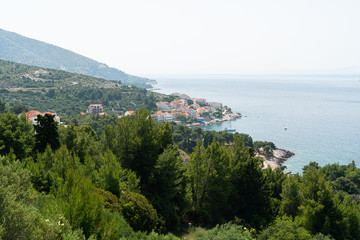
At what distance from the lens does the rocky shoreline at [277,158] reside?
2199 inches

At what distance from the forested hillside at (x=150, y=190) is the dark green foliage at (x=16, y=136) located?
0.21 ft

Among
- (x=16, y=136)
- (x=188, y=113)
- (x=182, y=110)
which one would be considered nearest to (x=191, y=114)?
(x=188, y=113)

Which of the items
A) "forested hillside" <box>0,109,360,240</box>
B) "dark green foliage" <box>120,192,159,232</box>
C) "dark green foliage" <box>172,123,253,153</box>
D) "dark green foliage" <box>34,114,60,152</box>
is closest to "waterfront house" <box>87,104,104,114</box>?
"dark green foliage" <box>172,123,253,153</box>

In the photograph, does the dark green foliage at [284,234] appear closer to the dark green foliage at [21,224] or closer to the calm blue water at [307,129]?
the dark green foliage at [21,224]

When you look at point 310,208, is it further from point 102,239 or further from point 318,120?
point 318,120

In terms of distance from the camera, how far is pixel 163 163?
49.7 feet

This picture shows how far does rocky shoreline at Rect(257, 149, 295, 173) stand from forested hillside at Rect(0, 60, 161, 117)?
59.5 meters

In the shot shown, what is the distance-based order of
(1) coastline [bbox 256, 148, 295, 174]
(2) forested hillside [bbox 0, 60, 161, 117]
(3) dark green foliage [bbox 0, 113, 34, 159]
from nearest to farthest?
(3) dark green foliage [bbox 0, 113, 34, 159] < (1) coastline [bbox 256, 148, 295, 174] < (2) forested hillside [bbox 0, 60, 161, 117]

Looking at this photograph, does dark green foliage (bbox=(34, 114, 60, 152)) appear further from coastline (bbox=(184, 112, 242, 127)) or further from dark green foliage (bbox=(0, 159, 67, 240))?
coastline (bbox=(184, 112, 242, 127))

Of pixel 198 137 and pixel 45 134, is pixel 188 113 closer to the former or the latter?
pixel 198 137

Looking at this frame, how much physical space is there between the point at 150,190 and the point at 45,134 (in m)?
9.29

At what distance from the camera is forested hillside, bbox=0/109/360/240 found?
8.16m

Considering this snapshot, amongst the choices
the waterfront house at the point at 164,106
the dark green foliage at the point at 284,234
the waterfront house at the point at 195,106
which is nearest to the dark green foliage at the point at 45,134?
the dark green foliage at the point at 284,234

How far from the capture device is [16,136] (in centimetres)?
1769
